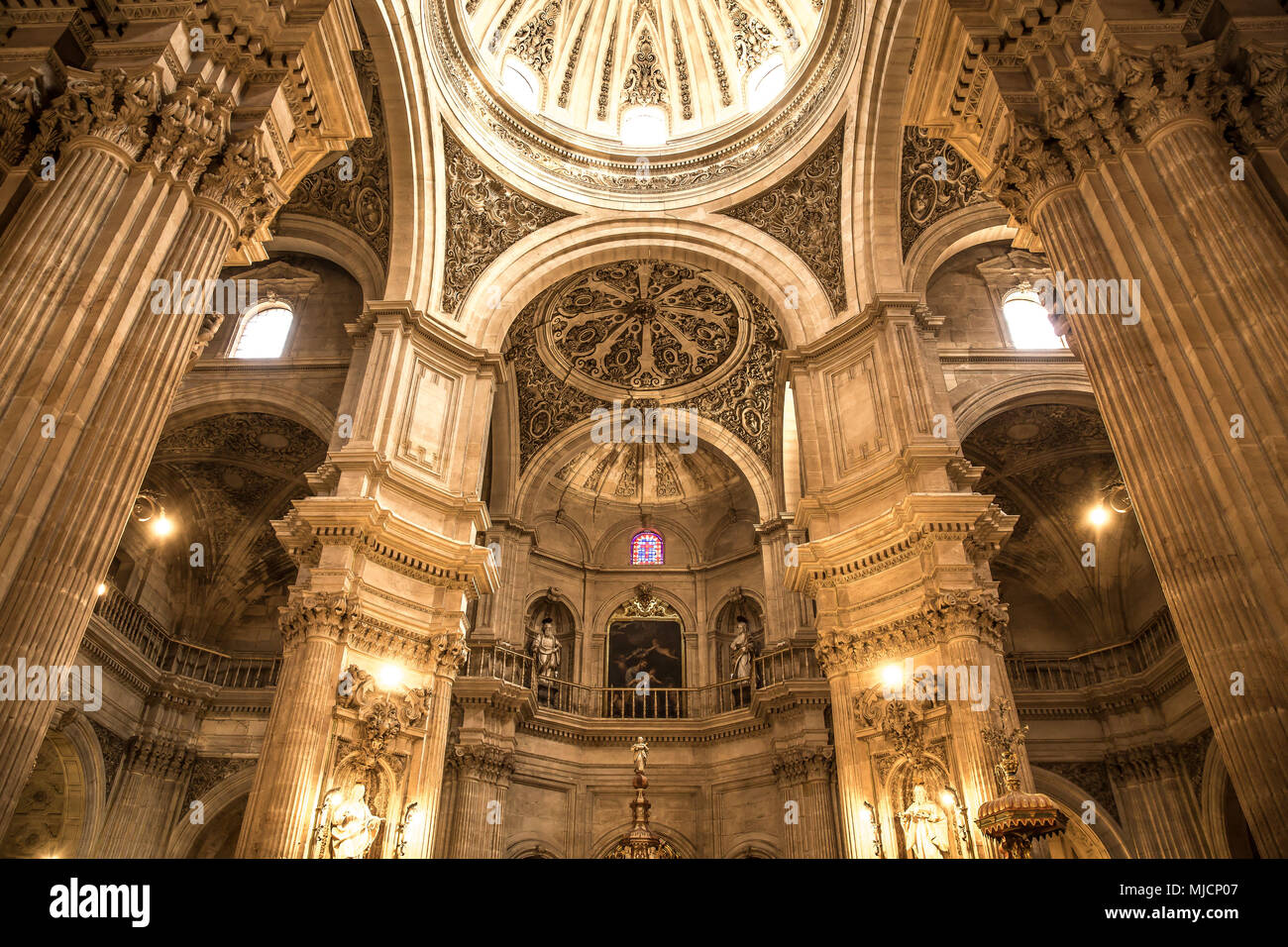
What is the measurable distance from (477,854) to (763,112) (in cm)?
1634

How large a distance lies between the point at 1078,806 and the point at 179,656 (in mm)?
19507

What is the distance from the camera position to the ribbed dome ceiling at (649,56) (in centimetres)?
2009

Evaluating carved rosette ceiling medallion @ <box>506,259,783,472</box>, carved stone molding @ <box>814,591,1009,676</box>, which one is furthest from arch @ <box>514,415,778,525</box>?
carved stone molding @ <box>814,591,1009,676</box>

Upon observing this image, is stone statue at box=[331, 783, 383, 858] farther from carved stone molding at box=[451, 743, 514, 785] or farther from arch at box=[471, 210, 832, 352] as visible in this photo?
arch at box=[471, 210, 832, 352]

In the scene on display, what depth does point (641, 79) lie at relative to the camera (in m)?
21.7

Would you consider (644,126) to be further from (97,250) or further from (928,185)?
(97,250)

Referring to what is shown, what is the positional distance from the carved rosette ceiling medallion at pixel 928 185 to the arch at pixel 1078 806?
1087 cm

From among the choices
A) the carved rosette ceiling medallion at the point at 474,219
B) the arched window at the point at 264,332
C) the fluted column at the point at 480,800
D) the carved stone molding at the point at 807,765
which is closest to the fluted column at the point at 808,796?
the carved stone molding at the point at 807,765

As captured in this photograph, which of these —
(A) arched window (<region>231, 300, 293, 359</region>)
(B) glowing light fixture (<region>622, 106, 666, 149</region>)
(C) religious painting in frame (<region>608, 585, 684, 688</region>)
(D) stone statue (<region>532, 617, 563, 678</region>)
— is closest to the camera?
(A) arched window (<region>231, 300, 293, 359</region>)

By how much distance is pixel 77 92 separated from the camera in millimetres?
6445

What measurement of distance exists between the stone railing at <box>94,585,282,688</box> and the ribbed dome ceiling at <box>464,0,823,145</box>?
13999 mm

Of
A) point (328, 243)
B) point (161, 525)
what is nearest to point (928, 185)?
point (328, 243)

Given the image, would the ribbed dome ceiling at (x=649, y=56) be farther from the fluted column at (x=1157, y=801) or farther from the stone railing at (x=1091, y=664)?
the fluted column at (x=1157, y=801)

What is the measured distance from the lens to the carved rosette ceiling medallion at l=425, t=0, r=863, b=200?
55.8ft
